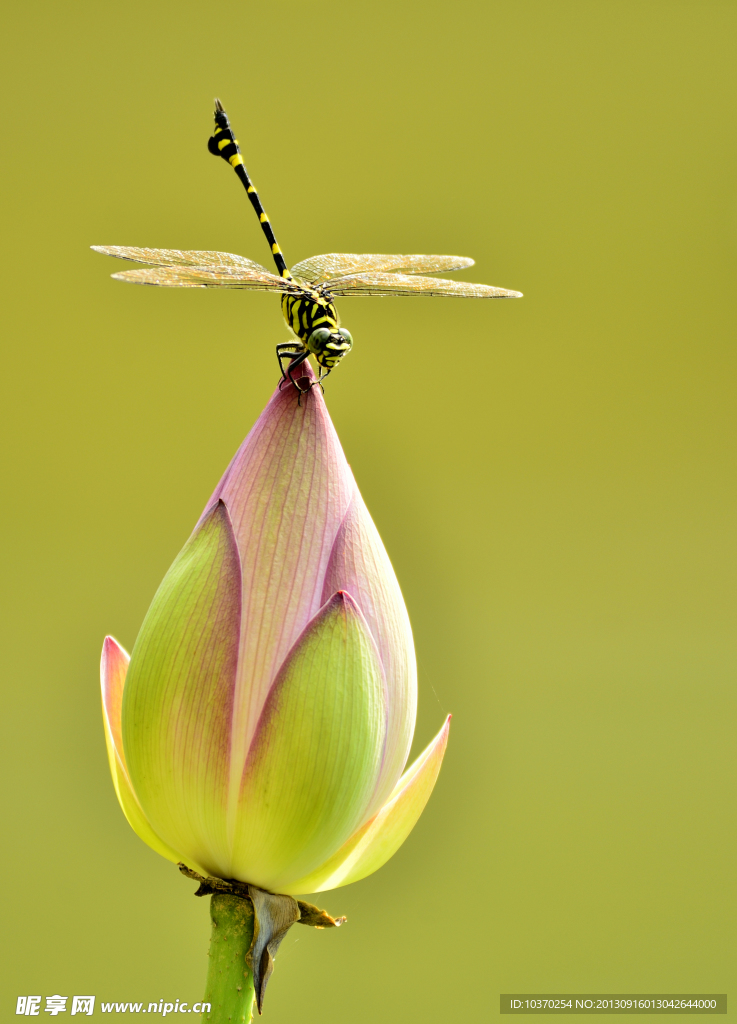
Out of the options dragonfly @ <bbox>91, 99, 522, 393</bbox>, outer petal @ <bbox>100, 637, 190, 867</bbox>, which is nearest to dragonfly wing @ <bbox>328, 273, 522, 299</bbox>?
dragonfly @ <bbox>91, 99, 522, 393</bbox>

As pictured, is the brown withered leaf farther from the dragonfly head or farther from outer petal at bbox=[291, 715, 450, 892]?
the dragonfly head

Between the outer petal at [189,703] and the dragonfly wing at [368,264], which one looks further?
the dragonfly wing at [368,264]

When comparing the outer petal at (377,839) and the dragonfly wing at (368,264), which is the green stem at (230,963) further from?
the dragonfly wing at (368,264)

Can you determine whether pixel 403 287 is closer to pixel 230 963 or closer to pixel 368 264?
pixel 368 264

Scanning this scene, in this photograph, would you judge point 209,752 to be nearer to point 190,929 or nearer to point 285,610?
point 285,610

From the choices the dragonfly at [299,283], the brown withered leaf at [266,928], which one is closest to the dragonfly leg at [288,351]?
the dragonfly at [299,283]

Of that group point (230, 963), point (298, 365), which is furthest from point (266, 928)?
point (298, 365)
